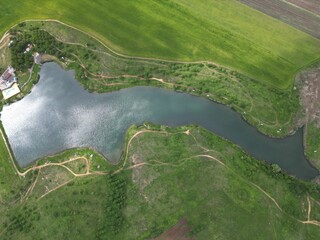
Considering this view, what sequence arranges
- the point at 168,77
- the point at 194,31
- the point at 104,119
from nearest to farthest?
A: the point at 104,119
the point at 168,77
the point at 194,31

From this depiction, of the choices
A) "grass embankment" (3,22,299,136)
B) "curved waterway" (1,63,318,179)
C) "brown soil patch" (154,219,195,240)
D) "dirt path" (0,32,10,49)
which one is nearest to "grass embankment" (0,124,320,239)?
"brown soil patch" (154,219,195,240)

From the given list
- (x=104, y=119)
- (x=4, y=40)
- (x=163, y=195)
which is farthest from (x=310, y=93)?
(x=4, y=40)

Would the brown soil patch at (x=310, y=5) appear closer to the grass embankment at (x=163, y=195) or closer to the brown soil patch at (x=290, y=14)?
the brown soil patch at (x=290, y=14)

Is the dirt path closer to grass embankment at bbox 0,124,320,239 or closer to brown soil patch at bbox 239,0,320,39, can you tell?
grass embankment at bbox 0,124,320,239

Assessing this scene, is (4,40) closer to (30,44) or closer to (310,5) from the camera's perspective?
(30,44)

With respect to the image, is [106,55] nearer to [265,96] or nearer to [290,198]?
[265,96]

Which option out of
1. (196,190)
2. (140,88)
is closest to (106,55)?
(140,88)
